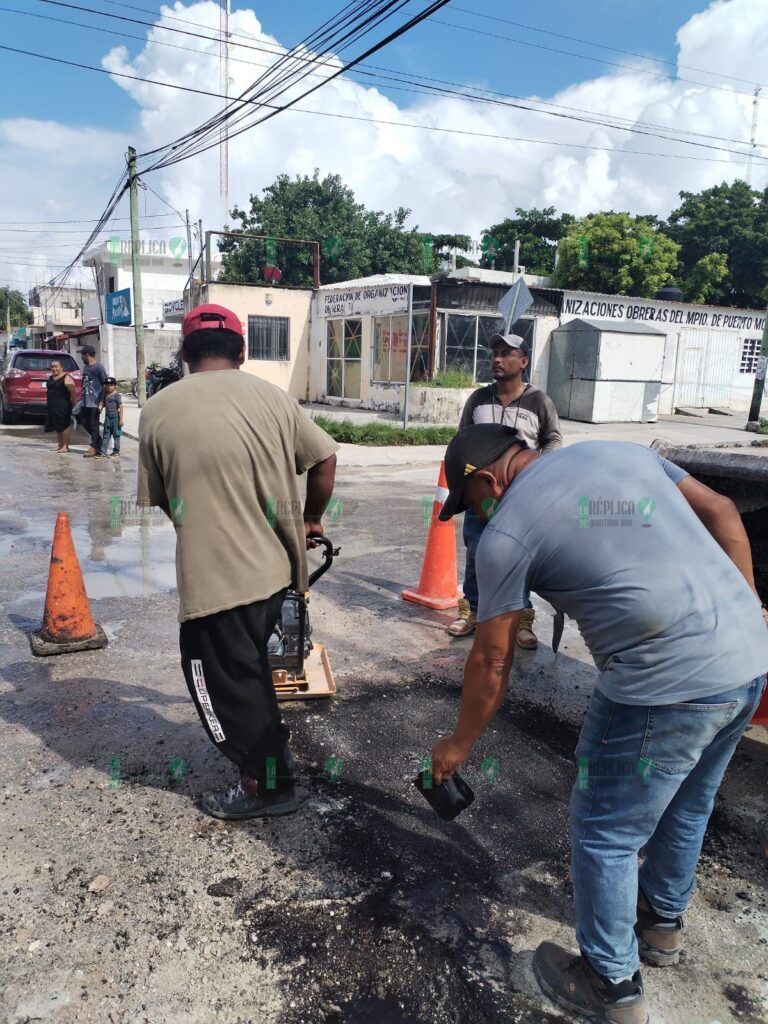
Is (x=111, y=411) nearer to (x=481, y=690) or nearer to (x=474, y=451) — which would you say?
(x=474, y=451)

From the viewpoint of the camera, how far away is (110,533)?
757cm

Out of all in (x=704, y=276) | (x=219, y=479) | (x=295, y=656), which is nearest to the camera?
(x=219, y=479)

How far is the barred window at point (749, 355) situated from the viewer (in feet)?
79.9

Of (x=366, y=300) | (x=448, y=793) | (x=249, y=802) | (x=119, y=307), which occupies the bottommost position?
(x=249, y=802)

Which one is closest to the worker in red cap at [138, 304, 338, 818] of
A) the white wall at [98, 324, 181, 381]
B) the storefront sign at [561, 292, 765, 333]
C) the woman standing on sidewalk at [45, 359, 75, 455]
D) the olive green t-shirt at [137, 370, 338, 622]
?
the olive green t-shirt at [137, 370, 338, 622]

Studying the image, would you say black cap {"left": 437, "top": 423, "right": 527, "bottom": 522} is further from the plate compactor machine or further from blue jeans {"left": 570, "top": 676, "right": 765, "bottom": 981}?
the plate compactor machine

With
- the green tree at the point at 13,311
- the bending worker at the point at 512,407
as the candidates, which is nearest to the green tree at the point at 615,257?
the bending worker at the point at 512,407

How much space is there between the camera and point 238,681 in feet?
8.70

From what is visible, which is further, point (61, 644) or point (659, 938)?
point (61, 644)

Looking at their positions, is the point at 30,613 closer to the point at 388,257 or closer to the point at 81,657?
the point at 81,657

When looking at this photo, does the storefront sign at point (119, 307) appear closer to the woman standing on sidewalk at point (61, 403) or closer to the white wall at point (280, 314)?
the white wall at point (280, 314)

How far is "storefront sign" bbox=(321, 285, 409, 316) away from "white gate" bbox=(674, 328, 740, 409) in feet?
31.2

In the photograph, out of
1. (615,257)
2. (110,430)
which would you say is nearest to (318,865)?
(110,430)

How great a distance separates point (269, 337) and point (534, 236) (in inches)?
829
